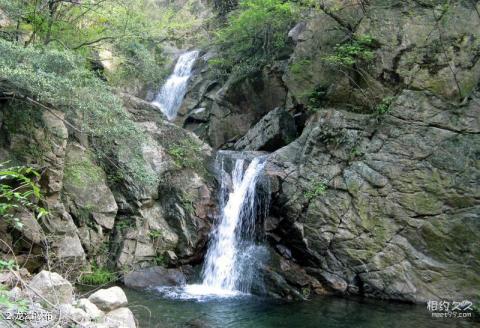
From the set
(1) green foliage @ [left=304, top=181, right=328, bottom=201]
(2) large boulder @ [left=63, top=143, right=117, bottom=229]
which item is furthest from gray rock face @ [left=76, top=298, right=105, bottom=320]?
(1) green foliage @ [left=304, top=181, right=328, bottom=201]

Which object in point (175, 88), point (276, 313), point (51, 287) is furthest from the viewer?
point (175, 88)

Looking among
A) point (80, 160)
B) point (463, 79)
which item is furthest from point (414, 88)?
point (80, 160)

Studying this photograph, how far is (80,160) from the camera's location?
→ 1134cm

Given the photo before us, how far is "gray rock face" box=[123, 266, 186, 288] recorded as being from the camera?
10.7 metres

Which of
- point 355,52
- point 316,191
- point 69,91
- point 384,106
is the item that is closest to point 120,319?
point 69,91

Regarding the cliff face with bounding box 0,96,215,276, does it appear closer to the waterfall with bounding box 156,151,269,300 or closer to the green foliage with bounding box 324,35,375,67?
the waterfall with bounding box 156,151,269,300

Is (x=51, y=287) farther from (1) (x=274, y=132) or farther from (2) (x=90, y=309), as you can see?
(1) (x=274, y=132)

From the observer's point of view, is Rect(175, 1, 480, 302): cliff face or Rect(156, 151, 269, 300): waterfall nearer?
Rect(175, 1, 480, 302): cliff face

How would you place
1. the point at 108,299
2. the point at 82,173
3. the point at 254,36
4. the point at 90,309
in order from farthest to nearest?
the point at 254,36 < the point at 82,173 < the point at 108,299 < the point at 90,309

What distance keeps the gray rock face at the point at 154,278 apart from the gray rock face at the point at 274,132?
6143 millimetres

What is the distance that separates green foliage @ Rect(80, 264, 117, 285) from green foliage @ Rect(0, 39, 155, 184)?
2.72 meters

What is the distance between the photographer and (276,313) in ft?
30.6

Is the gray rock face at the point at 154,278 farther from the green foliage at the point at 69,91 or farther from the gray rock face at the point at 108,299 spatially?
the gray rock face at the point at 108,299

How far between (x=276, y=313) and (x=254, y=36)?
1316 centimetres
